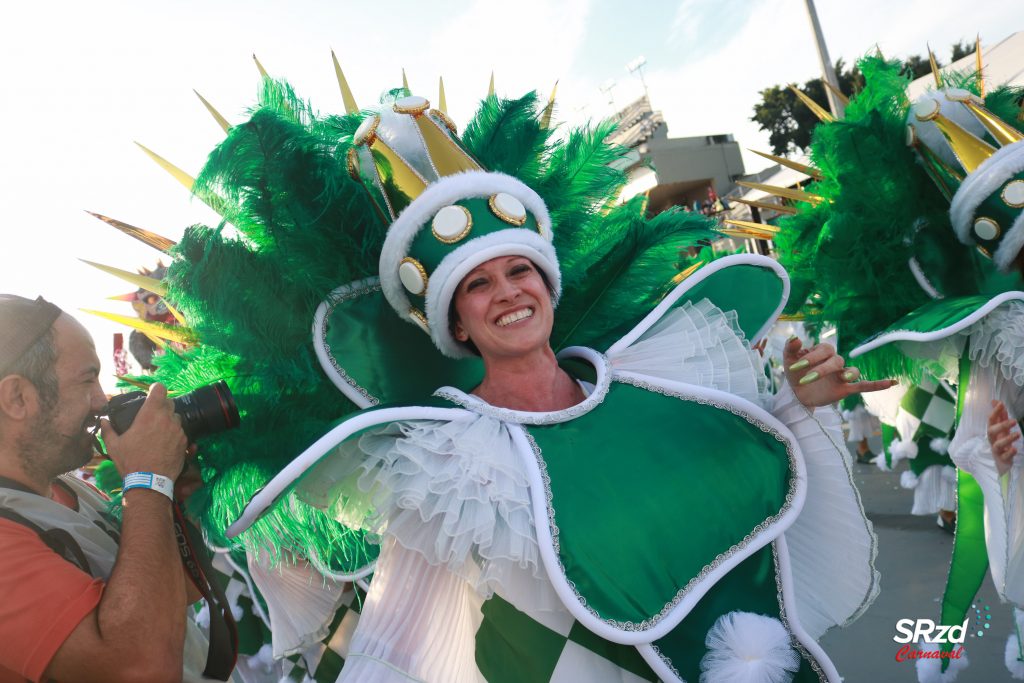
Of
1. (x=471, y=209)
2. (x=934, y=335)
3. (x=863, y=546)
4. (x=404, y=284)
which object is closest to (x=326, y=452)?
(x=404, y=284)

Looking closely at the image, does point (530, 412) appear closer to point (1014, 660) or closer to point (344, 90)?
point (344, 90)

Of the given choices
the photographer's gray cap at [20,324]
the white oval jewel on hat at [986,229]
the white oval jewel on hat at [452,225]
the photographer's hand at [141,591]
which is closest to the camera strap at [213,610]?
the photographer's hand at [141,591]

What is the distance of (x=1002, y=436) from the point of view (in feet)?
7.32

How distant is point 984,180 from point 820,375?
153 cm

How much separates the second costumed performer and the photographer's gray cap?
0.54 m

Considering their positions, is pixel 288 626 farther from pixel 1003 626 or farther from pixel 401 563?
pixel 1003 626

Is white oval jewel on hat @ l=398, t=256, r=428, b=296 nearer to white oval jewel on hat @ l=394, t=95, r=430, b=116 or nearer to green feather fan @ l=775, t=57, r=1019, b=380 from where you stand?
white oval jewel on hat @ l=394, t=95, r=430, b=116

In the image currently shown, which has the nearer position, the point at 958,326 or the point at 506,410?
the point at 506,410

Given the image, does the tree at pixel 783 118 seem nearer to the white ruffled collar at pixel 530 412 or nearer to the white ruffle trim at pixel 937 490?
the white ruffle trim at pixel 937 490

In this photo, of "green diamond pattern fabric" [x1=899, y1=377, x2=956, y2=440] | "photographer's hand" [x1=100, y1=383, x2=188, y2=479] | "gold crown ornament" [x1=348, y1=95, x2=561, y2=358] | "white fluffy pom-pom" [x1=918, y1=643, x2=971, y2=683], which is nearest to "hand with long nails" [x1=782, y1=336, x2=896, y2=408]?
"gold crown ornament" [x1=348, y1=95, x2=561, y2=358]

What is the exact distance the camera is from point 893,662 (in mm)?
3023

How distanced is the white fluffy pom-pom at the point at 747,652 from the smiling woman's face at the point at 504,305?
706mm

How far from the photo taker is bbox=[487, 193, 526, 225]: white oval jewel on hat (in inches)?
66.4

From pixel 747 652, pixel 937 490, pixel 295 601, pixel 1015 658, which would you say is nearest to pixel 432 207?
pixel 747 652
